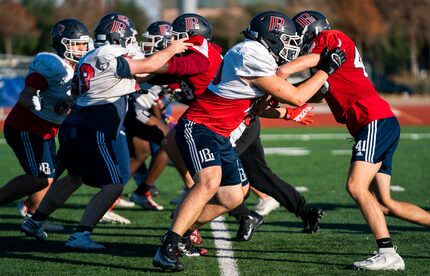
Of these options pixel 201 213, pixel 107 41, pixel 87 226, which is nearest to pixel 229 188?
pixel 201 213

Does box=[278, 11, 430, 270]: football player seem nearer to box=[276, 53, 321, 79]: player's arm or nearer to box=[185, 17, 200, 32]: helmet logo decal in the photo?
box=[276, 53, 321, 79]: player's arm

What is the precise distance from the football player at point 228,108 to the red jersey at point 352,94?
31 cm

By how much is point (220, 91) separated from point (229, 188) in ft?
2.43

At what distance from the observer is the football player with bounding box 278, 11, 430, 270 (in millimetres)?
5730

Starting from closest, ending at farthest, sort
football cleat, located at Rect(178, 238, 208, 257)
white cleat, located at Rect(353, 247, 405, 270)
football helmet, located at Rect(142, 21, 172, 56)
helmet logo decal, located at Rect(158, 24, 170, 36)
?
white cleat, located at Rect(353, 247, 405, 270), football cleat, located at Rect(178, 238, 208, 257), football helmet, located at Rect(142, 21, 172, 56), helmet logo decal, located at Rect(158, 24, 170, 36)

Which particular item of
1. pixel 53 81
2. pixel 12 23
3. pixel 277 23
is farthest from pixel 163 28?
pixel 12 23

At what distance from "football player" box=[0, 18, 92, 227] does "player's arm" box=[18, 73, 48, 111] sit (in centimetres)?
2

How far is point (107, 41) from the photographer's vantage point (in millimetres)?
7176

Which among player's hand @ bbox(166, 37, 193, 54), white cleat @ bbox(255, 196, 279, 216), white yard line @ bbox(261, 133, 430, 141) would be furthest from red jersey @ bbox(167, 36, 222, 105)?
white yard line @ bbox(261, 133, 430, 141)

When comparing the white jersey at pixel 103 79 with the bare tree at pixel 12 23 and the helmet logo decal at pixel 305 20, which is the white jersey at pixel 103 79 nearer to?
the helmet logo decal at pixel 305 20

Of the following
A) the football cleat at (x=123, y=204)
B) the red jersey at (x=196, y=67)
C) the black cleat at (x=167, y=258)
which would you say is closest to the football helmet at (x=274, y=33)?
the red jersey at (x=196, y=67)

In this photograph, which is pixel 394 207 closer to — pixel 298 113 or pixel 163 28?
pixel 298 113

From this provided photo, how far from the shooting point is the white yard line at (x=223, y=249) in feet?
19.1

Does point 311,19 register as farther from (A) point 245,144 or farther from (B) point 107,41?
(B) point 107,41
